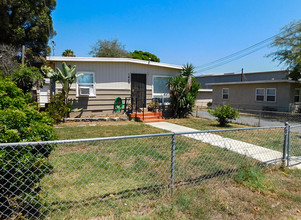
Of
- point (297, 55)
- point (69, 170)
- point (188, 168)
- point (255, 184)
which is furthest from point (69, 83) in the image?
point (297, 55)

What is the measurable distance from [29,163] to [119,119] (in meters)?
7.87

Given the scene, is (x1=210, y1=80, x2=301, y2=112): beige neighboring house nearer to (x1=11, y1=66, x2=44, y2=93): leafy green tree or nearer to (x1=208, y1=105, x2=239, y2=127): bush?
(x1=208, y1=105, x2=239, y2=127): bush

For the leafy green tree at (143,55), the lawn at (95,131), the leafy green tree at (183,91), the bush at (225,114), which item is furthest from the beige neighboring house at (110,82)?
the leafy green tree at (143,55)

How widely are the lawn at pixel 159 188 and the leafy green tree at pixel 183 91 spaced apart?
6.47 metres

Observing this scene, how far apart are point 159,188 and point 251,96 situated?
19293mm

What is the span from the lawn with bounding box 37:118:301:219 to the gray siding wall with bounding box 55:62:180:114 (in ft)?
18.3

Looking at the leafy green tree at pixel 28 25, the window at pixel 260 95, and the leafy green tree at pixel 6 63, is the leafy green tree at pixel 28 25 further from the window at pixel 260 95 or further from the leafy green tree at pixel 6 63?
the window at pixel 260 95

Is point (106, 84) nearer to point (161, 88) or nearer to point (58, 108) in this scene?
point (58, 108)

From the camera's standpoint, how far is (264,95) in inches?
712

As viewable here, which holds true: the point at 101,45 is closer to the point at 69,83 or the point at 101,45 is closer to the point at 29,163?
the point at 69,83

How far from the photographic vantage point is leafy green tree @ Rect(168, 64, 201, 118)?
35.3 ft

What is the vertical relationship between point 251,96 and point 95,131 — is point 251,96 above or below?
above

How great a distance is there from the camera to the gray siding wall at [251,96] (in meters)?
16.5

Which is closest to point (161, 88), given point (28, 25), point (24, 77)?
point (24, 77)
